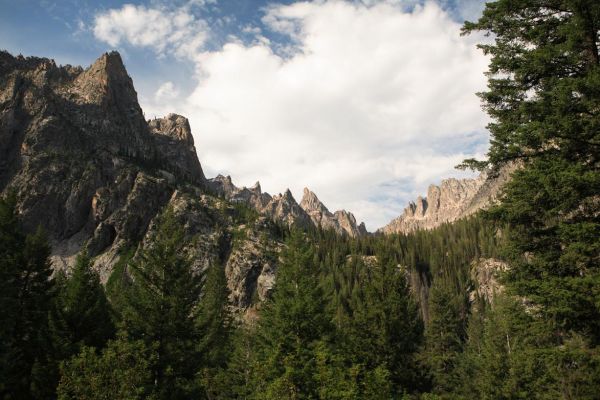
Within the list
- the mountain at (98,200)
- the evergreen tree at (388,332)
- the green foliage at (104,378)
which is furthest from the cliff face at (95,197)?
the green foliage at (104,378)

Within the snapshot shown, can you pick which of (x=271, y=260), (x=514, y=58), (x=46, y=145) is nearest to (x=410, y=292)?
(x=514, y=58)

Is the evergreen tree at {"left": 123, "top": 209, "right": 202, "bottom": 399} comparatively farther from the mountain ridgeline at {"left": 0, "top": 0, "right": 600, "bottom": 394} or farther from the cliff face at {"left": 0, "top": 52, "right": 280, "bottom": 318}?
the cliff face at {"left": 0, "top": 52, "right": 280, "bottom": 318}

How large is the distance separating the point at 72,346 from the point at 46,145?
14720 cm

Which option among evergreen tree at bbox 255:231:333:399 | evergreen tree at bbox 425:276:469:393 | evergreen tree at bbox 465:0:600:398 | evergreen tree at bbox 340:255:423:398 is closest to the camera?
evergreen tree at bbox 465:0:600:398

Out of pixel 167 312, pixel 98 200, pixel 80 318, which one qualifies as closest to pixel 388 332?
pixel 167 312

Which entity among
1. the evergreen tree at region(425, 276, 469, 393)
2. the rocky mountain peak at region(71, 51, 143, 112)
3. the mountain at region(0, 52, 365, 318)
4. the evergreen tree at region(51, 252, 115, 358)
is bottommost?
the evergreen tree at region(425, 276, 469, 393)

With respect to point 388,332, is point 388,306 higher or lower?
higher

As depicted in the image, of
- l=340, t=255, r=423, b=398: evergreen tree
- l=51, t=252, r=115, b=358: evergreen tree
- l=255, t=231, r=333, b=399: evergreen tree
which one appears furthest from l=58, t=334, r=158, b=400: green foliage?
l=340, t=255, r=423, b=398: evergreen tree

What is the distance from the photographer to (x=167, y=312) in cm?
2409

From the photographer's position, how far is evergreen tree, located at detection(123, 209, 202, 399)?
23016 mm

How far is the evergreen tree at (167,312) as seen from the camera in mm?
23016

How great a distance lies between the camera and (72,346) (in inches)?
907

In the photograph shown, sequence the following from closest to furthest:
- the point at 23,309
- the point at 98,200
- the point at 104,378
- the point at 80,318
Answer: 1. the point at 104,378
2. the point at 80,318
3. the point at 23,309
4. the point at 98,200

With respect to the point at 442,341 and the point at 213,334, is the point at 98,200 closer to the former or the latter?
the point at 213,334
